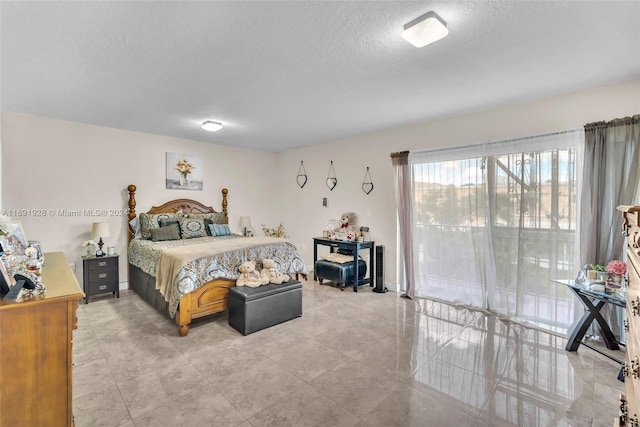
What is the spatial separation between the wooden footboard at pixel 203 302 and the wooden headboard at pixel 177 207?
2.22 meters

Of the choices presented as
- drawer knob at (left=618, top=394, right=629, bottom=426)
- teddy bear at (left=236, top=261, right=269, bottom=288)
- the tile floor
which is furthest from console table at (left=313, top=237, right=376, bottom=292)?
drawer knob at (left=618, top=394, right=629, bottom=426)

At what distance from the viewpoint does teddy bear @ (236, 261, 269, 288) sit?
3.32 metres

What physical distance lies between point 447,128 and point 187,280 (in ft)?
12.1

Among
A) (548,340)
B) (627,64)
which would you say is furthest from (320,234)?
(627,64)

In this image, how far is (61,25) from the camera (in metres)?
1.91

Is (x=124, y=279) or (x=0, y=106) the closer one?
(x=0, y=106)

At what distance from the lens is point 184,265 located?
307cm

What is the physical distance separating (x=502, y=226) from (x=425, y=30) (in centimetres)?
257

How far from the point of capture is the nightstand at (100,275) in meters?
4.00

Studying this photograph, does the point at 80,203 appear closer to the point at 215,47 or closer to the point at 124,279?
the point at 124,279

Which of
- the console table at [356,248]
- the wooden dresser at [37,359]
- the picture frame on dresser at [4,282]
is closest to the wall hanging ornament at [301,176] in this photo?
the console table at [356,248]

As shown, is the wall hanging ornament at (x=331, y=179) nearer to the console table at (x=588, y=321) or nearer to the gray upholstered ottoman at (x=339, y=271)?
the gray upholstered ottoman at (x=339, y=271)

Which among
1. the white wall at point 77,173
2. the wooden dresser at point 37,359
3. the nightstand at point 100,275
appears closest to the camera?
the wooden dresser at point 37,359

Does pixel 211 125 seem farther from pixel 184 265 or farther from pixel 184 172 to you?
pixel 184 265
